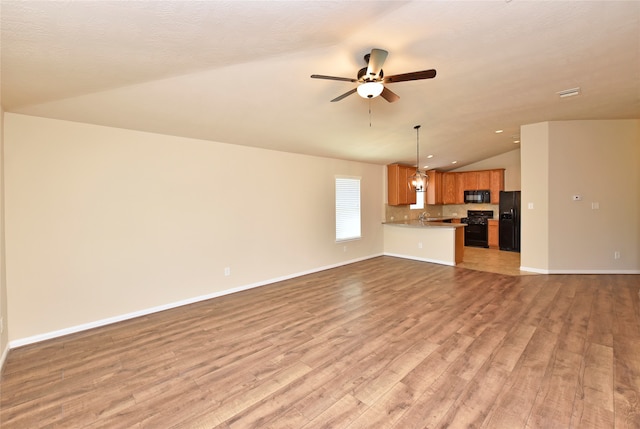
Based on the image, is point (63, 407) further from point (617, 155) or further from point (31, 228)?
point (617, 155)

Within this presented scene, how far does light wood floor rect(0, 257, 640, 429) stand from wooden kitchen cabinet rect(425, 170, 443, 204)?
197 inches

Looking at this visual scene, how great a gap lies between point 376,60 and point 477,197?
25.2 ft

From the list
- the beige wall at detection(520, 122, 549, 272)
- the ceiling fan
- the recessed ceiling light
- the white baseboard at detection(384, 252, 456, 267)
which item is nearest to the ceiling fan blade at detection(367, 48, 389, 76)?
the ceiling fan

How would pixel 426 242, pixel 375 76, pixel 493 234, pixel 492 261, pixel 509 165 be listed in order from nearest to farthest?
pixel 375 76, pixel 492 261, pixel 426 242, pixel 509 165, pixel 493 234

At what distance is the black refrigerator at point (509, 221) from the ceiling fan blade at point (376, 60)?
23.0ft

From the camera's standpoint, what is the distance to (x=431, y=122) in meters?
4.61

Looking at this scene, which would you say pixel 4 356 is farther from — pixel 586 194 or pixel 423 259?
pixel 586 194

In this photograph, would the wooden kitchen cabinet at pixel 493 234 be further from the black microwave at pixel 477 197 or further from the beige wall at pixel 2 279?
the beige wall at pixel 2 279

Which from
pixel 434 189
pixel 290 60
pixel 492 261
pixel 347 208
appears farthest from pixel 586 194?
pixel 290 60

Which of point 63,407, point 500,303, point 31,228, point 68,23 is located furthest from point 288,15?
point 500,303

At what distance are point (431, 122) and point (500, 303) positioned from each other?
9.46 feet

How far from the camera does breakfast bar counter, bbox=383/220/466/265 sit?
618 cm

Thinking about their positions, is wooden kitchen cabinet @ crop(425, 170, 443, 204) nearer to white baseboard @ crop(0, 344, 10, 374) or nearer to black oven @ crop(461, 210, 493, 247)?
black oven @ crop(461, 210, 493, 247)

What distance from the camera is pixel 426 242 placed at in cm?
658
